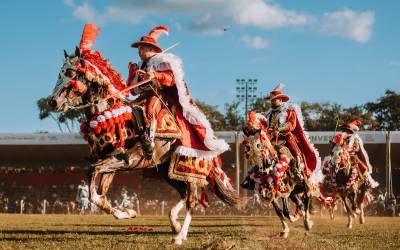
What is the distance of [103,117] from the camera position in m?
9.65

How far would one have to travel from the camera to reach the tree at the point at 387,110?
204ft

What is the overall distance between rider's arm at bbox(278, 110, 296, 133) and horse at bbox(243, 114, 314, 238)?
340 millimetres

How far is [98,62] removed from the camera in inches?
400

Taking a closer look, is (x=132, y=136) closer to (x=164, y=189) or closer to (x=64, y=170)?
(x=164, y=189)

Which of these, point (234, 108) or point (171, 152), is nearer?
point (171, 152)

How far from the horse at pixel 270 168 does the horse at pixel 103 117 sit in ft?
8.21

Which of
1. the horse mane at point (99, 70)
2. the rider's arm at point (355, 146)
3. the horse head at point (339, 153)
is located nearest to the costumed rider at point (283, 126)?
the horse mane at point (99, 70)

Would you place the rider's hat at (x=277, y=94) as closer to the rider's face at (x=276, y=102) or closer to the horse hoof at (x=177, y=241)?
the rider's face at (x=276, y=102)

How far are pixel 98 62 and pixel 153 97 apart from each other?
Result: 1018mm

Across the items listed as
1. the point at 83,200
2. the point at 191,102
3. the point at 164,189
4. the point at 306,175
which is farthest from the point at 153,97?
the point at 164,189

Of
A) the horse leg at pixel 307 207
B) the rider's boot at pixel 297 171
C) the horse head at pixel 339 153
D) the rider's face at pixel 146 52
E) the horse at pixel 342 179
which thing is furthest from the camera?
the horse at pixel 342 179

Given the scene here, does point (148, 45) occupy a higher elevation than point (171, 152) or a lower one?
higher

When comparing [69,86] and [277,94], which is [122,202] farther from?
[69,86]

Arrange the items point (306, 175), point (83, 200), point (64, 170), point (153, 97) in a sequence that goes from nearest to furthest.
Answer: point (153, 97), point (306, 175), point (83, 200), point (64, 170)
